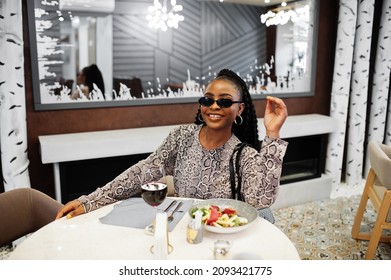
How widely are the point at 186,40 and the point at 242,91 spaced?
1.53 meters

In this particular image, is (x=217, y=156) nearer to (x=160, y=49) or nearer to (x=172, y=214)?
(x=172, y=214)

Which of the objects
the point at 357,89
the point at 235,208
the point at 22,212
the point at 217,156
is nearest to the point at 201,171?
the point at 217,156

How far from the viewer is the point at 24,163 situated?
2.46 metres

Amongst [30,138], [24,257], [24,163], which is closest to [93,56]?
[30,138]

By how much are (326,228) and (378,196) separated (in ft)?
1.75

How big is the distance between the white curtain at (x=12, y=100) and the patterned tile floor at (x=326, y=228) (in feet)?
6.15

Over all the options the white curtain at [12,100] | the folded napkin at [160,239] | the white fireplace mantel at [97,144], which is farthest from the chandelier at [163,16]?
the folded napkin at [160,239]

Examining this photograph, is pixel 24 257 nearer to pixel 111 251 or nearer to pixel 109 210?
pixel 111 251

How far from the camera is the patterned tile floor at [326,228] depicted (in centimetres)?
241

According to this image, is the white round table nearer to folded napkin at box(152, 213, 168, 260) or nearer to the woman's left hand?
folded napkin at box(152, 213, 168, 260)

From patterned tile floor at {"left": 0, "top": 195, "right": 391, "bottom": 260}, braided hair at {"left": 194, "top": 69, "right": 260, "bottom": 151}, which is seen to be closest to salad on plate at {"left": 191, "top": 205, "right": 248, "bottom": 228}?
braided hair at {"left": 194, "top": 69, "right": 260, "bottom": 151}

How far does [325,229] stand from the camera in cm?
275

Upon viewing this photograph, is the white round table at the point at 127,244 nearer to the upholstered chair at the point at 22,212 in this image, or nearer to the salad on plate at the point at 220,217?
the salad on plate at the point at 220,217

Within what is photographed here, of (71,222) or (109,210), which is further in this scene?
(109,210)
